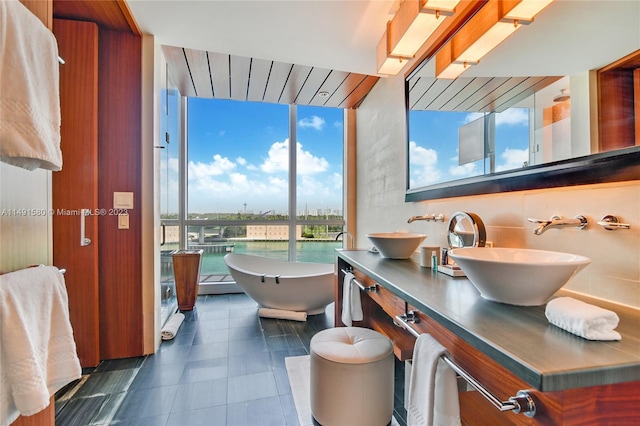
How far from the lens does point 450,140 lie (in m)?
1.99

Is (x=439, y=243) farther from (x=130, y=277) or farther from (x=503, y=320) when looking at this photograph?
(x=130, y=277)

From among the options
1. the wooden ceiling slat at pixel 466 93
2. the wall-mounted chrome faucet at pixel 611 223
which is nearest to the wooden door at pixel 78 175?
the wooden ceiling slat at pixel 466 93

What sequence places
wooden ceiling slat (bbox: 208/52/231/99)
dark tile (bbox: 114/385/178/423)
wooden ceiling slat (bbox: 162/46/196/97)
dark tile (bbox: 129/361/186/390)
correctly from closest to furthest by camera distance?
dark tile (bbox: 114/385/178/423), dark tile (bbox: 129/361/186/390), wooden ceiling slat (bbox: 162/46/196/97), wooden ceiling slat (bbox: 208/52/231/99)

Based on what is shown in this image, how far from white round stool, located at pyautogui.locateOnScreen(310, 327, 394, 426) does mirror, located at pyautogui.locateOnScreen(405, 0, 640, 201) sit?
3.44ft

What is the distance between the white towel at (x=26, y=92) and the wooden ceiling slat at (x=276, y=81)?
2199 millimetres

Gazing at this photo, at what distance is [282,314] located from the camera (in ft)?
10.3

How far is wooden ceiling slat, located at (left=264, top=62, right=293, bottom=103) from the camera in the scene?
118 inches

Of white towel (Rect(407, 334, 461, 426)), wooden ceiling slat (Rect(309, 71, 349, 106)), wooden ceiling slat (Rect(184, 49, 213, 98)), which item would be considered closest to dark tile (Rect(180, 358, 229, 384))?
white towel (Rect(407, 334, 461, 426))

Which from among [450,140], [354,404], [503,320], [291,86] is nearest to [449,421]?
[503,320]

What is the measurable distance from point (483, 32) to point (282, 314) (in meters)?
2.85

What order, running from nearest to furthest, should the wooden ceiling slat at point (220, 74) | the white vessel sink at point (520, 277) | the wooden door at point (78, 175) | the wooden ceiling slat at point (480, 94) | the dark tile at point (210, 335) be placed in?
the white vessel sink at point (520, 277) → the wooden ceiling slat at point (480, 94) → the wooden door at point (78, 175) → the dark tile at point (210, 335) → the wooden ceiling slat at point (220, 74)

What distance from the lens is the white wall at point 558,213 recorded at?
3.17 feet

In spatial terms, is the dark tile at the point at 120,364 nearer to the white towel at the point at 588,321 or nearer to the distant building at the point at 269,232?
the distant building at the point at 269,232

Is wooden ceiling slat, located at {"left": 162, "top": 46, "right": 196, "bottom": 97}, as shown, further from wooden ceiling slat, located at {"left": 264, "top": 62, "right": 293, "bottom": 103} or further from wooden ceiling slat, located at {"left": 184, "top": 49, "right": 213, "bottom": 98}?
wooden ceiling slat, located at {"left": 264, "top": 62, "right": 293, "bottom": 103}
